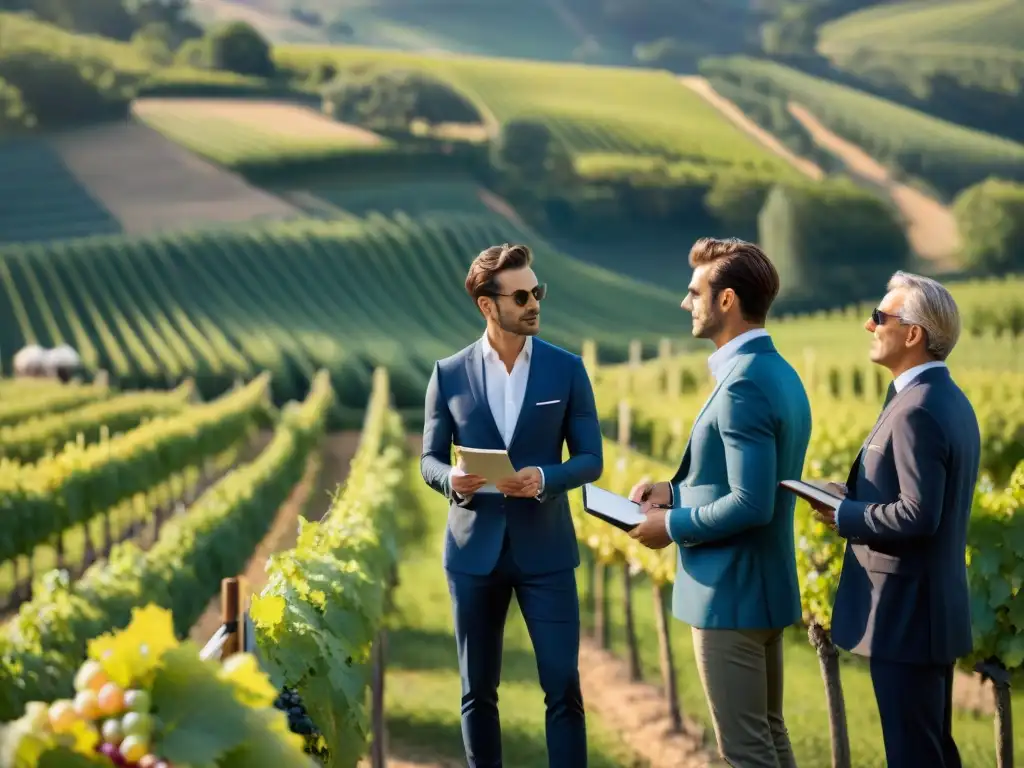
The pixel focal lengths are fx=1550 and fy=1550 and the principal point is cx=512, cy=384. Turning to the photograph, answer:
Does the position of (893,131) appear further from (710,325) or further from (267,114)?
(710,325)

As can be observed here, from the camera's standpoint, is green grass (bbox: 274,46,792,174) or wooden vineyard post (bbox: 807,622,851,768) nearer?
wooden vineyard post (bbox: 807,622,851,768)

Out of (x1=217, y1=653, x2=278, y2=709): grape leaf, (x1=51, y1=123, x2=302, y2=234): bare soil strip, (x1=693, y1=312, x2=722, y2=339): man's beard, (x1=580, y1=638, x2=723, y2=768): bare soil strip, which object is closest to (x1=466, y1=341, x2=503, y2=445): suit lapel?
(x1=693, y1=312, x2=722, y2=339): man's beard

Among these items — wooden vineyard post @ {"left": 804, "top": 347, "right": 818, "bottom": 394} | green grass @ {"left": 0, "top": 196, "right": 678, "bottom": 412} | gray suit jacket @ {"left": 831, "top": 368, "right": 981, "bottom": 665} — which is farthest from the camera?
green grass @ {"left": 0, "top": 196, "right": 678, "bottom": 412}

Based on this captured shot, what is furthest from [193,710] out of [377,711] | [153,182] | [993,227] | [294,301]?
[153,182]

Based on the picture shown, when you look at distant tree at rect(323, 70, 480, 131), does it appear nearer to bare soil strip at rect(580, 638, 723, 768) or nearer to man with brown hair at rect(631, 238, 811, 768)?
bare soil strip at rect(580, 638, 723, 768)

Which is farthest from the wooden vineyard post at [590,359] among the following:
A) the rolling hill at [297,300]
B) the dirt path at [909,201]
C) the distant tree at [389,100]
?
the distant tree at [389,100]

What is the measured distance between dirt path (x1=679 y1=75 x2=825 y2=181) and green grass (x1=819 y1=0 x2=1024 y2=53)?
344cm

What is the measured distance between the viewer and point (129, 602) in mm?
8117

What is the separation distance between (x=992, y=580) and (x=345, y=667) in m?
2.18

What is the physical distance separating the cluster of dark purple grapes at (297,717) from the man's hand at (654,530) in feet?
3.18

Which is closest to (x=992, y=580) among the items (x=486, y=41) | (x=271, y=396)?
(x=271, y=396)

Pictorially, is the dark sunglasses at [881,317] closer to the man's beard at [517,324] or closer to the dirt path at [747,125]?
the man's beard at [517,324]

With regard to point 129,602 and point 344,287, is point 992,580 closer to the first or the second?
point 129,602

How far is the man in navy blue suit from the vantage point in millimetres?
4070
